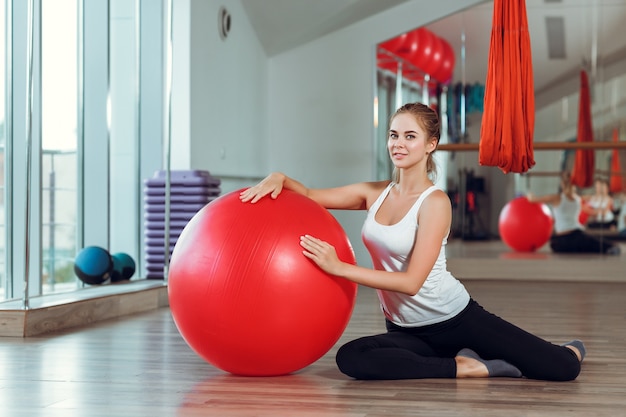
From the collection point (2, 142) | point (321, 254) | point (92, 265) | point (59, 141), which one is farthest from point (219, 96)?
point (321, 254)

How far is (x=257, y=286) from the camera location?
2592mm

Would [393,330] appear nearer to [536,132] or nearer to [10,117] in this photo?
[10,117]

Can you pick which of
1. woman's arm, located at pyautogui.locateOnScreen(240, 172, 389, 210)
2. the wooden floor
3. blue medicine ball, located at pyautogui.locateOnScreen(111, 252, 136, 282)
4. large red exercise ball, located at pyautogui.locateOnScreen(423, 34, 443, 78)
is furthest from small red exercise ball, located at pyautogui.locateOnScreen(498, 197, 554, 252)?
woman's arm, located at pyautogui.locateOnScreen(240, 172, 389, 210)

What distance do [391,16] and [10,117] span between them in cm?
392

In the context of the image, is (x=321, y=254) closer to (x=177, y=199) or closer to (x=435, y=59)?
(x=177, y=199)

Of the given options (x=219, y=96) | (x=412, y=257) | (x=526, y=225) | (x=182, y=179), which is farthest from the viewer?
(x=526, y=225)

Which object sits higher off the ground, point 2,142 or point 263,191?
point 2,142

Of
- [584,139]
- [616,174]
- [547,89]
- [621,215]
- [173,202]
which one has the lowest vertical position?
[621,215]

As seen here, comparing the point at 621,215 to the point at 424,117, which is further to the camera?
the point at 621,215

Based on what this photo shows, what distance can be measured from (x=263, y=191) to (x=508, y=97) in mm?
1594

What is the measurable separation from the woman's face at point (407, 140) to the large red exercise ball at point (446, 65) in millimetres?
5414

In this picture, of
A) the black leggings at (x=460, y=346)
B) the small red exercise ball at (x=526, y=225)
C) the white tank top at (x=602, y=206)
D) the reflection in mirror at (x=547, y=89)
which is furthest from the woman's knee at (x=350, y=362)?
the white tank top at (x=602, y=206)

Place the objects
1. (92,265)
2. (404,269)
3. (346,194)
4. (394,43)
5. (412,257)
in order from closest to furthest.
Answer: (412,257)
(404,269)
(346,194)
(92,265)
(394,43)

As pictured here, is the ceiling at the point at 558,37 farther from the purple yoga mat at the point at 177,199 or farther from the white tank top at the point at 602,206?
the purple yoga mat at the point at 177,199
